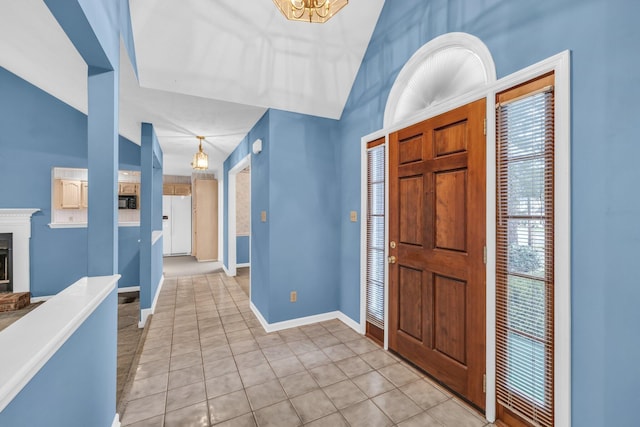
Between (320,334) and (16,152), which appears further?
(16,152)

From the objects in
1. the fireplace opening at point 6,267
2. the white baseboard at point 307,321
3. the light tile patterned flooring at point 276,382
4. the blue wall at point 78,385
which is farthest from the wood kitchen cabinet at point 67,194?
the blue wall at point 78,385

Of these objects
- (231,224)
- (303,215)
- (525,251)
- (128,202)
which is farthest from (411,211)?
(128,202)

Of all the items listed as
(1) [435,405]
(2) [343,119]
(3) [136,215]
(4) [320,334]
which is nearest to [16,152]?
(3) [136,215]

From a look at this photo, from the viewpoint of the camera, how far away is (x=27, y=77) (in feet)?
12.5

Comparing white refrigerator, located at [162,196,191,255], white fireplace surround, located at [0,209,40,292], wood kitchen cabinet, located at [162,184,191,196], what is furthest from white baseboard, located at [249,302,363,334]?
wood kitchen cabinet, located at [162,184,191,196]

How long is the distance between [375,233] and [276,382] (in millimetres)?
1619

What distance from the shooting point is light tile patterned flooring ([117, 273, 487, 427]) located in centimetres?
185

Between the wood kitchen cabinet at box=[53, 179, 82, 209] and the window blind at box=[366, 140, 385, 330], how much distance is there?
4.60 m

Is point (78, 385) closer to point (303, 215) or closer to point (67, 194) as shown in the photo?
point (303, 215)

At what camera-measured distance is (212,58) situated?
8.57 ft

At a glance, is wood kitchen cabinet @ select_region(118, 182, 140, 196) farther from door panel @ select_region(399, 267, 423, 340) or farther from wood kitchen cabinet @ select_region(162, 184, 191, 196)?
door panel @ select_region(399, 267, 423, 340)

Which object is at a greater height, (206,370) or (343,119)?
(343,119)

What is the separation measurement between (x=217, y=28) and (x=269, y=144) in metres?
1.16

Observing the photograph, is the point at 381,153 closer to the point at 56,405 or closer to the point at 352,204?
the point at 352,204
